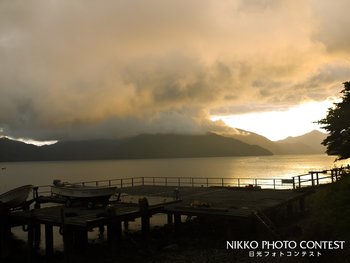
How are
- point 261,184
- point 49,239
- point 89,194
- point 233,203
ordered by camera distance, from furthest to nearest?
point 261,184
point 89,194
point 233,203
point 49,239

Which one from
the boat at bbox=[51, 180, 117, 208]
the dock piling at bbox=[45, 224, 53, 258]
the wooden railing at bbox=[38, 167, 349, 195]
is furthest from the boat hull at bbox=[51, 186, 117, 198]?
the wooden railing at bbox=[38, 167, 349, 195]

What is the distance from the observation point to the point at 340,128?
3111 cm

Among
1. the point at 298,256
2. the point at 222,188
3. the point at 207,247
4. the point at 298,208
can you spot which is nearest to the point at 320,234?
the point at 298,256

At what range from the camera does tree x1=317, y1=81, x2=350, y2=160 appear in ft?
99.4

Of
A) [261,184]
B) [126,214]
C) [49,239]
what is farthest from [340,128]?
[49,239]

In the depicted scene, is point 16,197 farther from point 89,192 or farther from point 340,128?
point 340,128

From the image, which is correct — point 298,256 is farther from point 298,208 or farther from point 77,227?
point 298,208

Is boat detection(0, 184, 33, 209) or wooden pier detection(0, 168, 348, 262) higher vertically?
boat detection(0, 184, 33, 209)

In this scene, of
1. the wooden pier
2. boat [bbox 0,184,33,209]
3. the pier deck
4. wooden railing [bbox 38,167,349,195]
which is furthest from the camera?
wooden railing [bbox 38,167,349,195]

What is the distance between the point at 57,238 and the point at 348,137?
28672mm

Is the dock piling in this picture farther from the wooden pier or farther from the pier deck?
the pier deck

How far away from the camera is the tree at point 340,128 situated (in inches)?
1192

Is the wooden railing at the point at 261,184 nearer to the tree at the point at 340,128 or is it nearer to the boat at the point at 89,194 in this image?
the tree at the point at 340,128

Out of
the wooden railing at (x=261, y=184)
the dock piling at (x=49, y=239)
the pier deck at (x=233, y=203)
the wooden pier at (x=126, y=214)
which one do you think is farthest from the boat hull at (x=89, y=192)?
the wooden railing at (x=261, y=184)
